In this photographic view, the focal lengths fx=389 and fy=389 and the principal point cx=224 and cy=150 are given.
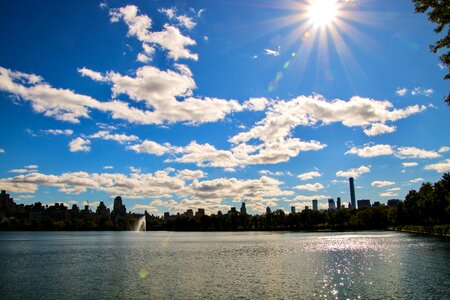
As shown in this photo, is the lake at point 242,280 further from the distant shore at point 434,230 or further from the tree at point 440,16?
the distant shore at point 434,230

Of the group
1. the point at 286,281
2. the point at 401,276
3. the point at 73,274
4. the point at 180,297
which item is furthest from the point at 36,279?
the point at 401,276

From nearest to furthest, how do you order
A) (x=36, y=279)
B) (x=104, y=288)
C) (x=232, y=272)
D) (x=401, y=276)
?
(x=104, y=288) < (x=401, y=276) < (x=36, y=279) < (x=232, y=272)

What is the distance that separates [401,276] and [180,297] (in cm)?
2949

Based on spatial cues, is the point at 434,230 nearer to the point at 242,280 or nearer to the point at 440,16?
the point at 242,280

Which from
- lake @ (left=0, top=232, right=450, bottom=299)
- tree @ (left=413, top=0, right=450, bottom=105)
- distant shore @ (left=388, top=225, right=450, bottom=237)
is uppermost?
tree @ (left=413, top=0, right=450, bottom=105)

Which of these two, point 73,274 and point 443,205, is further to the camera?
point 443,205

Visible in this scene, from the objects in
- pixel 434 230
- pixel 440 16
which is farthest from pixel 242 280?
pixel 434 230

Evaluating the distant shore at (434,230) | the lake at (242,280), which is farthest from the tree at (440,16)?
the distant shore at (434,230)

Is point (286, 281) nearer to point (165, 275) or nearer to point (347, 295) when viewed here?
point (347, 295)

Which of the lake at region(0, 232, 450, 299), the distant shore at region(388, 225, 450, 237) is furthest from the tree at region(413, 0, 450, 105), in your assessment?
the distant shore at region(388, 225, 450, 237)

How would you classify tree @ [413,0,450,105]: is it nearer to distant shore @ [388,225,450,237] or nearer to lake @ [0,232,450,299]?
lake @ [0,232,450,299]

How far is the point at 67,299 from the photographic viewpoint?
4016cm

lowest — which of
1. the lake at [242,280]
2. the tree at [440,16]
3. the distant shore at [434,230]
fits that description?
the lake at [242,280]

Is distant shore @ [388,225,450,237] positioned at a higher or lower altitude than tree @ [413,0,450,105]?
lower
